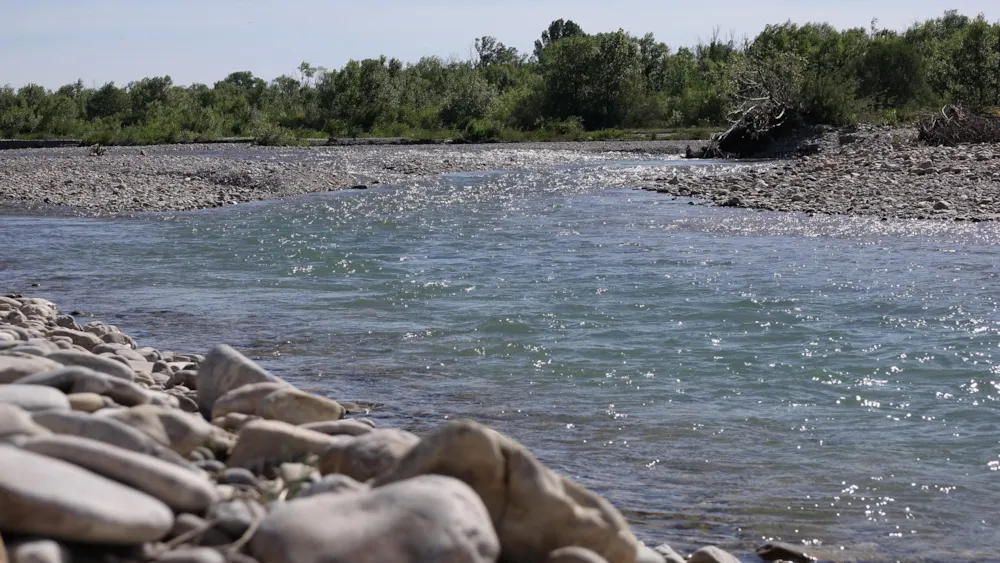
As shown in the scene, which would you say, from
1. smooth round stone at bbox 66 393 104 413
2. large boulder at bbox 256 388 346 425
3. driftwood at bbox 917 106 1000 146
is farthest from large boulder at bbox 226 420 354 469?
driftwood at bbox 917 106 1000 146

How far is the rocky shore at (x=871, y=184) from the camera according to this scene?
17609mm

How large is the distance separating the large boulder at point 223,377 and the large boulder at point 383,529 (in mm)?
2149

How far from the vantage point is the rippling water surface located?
5.51 m

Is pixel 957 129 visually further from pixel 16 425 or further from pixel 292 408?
pixel 16 425

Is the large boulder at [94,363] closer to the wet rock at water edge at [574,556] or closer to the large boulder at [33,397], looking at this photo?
the large boulder at [33,397]

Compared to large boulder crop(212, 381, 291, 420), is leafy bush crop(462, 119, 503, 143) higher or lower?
higher

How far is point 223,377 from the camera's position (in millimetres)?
4957

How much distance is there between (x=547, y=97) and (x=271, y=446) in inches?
2224

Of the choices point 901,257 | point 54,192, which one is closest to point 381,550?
point 901,257

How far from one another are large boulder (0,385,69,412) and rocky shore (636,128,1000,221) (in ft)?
49.6

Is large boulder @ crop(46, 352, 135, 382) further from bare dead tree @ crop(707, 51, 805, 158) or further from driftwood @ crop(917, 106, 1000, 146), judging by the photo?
bare dead tree @ crop(707, 51, 805, 158)

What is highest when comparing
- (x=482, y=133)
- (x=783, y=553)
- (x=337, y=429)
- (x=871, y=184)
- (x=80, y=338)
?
(x=482, y=133)

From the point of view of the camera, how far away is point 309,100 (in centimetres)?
6319

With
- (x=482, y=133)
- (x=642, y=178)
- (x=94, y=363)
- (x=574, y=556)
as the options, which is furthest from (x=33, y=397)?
(x=482, y=133)
